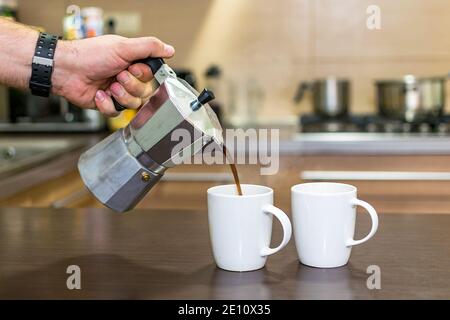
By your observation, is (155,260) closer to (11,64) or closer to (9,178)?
(11,64)

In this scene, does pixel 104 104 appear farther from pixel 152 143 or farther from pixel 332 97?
pixel 332 97

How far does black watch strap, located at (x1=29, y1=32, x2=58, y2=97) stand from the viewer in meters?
0.94

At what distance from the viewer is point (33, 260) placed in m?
0.82

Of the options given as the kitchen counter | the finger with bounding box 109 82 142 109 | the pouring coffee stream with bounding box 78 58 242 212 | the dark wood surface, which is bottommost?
the dark wood surface


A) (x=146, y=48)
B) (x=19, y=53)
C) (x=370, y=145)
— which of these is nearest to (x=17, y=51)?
(x=19, y=53)

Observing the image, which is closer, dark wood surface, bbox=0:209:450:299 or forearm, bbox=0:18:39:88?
dark wood surface, bbox=0:209:450:299

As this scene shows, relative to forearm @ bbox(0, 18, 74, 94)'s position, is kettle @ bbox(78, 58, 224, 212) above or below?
below

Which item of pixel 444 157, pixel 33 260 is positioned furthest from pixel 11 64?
pixel 444 157

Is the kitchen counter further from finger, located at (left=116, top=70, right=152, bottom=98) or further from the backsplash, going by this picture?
finger, located at (left=116, top=70, right=152, bottom=98)

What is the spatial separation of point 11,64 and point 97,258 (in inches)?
13.8

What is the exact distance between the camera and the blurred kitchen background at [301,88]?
210cm

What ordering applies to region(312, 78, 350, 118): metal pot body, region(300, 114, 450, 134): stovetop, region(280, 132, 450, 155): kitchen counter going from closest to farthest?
1. region(280, 132, 450, 155): kitchen counter
2. region(300, 114, 450, 134): stovetop
3. region(312, 78, 350, 118): metal pot body

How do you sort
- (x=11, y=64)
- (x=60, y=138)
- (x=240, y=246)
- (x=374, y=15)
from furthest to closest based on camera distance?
(x=374, y=15) → (x=60, y=138) → (x=11, y=64) → (x=240, y=246)

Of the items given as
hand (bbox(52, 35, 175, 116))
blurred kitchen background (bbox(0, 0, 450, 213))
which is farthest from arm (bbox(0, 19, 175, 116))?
blurred kitchen background (bbox(0, 0, 450, 213))
